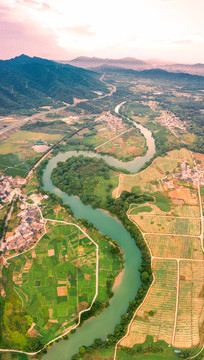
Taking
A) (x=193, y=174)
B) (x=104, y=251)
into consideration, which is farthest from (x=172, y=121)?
(x=104, y=251)

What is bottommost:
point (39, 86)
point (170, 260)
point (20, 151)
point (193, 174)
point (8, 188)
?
point (170, 260)

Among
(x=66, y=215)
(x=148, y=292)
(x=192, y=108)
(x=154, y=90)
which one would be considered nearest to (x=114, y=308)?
(x=148, y=292)

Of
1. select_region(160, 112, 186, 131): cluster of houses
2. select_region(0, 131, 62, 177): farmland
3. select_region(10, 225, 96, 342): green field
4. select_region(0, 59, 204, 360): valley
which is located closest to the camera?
select_region(0, 59, 204, 360): valley

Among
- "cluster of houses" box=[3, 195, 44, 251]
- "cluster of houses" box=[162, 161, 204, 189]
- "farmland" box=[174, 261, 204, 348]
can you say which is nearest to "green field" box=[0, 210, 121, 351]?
"cluster of houses" box=[3, 195, 44, 251]

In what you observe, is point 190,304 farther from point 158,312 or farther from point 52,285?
point 52,285

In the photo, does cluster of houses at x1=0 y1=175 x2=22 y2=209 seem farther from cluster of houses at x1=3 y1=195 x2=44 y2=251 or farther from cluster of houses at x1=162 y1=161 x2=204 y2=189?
cluster of houses at x1=162 y1=161 x2=204 y2=189

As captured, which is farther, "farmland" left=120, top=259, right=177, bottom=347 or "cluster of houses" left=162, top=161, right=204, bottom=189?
"cluster of houses" left=162, top=161, right=204, bottom=189

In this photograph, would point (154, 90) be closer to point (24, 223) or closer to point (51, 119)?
point (51, 119)

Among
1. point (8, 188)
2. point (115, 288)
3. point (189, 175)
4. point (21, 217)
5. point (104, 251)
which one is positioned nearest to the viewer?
point (115, 288)
